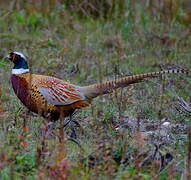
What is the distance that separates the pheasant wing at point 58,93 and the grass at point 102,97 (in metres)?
0.23

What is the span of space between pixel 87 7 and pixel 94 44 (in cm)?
138

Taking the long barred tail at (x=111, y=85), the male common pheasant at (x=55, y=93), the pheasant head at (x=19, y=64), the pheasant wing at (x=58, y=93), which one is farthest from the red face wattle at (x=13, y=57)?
the long barred tail at (x=111, y=85)

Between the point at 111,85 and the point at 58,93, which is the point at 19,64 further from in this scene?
the point at 111,85

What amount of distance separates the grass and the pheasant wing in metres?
0.23

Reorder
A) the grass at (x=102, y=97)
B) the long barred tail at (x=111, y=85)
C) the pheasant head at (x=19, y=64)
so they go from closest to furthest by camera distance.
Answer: the grass at (x=102, y=97) → the long barred tail at (x=111, y=85) → the pheasant head at (x=19, y=64)

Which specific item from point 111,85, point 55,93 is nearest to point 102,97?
point 111,85

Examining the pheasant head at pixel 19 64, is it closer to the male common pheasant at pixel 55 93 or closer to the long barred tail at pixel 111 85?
the male common pheasant at pixel 55 93

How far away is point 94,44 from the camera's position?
9.51 meters

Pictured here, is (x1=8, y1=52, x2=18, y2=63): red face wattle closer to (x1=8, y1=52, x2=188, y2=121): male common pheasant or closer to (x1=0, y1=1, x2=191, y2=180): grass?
(x1=8, y1=52, x2=188, y2=121): male common pheasant

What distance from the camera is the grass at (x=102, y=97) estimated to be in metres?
4.45

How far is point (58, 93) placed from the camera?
6.03 m

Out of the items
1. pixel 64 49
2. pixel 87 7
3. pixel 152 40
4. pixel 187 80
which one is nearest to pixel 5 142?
pixel 187 80

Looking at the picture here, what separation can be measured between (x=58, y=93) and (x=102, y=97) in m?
1.38

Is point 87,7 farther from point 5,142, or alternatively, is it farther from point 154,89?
point 5,142
